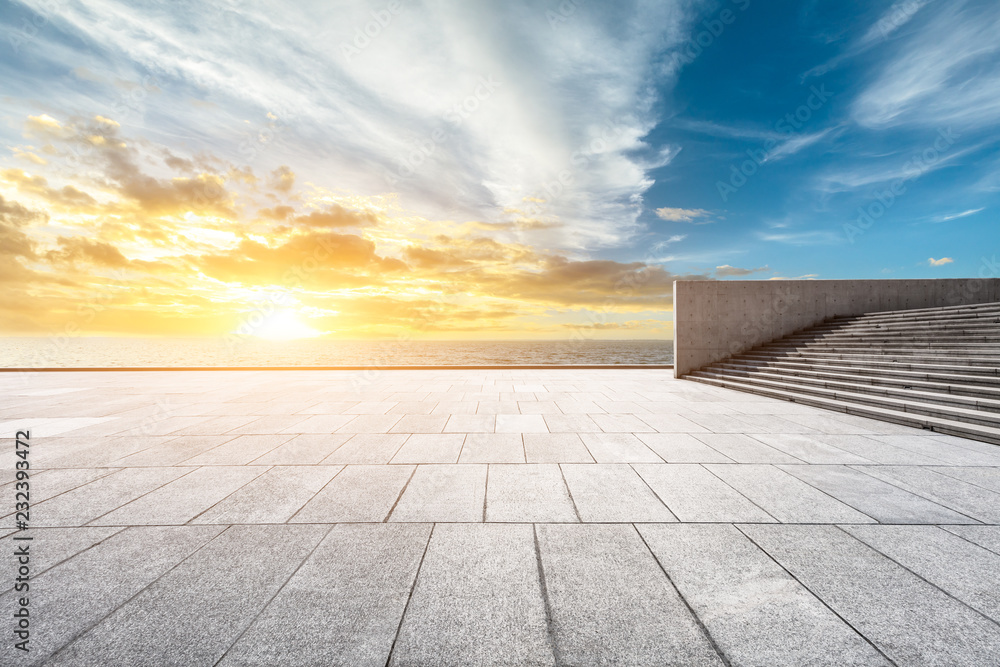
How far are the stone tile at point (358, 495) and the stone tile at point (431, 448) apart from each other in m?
0.43

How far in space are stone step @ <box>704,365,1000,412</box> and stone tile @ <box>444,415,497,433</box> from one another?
A: 34.2 feet

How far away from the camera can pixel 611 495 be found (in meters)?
5.10

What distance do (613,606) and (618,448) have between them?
14.0ft

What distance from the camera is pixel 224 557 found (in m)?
3.75

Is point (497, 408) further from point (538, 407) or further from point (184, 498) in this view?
point (184, 498)

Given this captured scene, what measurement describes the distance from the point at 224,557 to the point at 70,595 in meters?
1.06

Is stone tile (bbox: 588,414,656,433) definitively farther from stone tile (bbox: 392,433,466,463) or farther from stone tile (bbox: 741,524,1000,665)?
stone tile (bbox: 741,524,1000,665)

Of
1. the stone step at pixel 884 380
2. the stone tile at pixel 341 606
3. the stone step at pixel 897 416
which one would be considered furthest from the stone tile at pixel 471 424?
the stone step at pixel 884 380

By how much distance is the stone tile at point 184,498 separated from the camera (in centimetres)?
452

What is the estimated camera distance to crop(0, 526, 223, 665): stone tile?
2852 millimetres

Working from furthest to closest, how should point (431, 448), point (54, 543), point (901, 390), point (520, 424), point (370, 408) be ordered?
point (370, 408) < point (901, 390) < point (520, 424) < point (431, 448) < point (54, 543)

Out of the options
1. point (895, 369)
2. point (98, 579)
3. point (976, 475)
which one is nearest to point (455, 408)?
point (98, 579)

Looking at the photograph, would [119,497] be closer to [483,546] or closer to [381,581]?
[381,581]

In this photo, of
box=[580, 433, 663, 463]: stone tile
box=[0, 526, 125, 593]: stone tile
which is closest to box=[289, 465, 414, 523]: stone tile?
box=[0, 526, 125, 593]: stone tile
